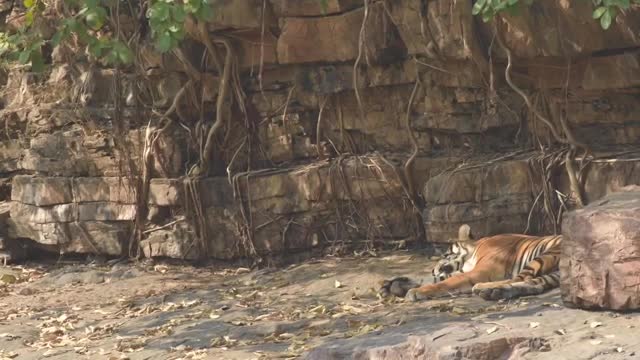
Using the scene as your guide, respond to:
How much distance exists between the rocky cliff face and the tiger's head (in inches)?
15.6

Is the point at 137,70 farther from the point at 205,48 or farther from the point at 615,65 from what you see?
the point at 615,65

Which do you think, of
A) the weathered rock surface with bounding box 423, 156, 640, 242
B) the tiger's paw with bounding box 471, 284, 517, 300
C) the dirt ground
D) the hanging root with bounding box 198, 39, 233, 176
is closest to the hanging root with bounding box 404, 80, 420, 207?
the weathered rock surface with bounding box 423, 156, 640, 242

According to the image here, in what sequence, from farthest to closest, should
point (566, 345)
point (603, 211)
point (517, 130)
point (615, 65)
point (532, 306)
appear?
point (517, 130)
point (615, 65)
point (532, 306)
point (603, 211)
point (566, 345)

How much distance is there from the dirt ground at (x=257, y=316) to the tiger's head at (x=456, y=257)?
176mm

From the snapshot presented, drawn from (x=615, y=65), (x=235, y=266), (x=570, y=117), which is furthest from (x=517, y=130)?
(x=235, y=266)

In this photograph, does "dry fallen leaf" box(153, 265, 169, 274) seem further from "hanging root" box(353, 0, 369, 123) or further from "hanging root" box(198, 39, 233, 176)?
"hanging root" box(353, 0, 369, 123)

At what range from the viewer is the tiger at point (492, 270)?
656 cm

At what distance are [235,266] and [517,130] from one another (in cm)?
280

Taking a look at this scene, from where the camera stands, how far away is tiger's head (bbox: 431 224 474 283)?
755 centimetres

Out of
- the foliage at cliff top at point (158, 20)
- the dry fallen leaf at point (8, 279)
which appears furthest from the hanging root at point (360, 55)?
the dry fallen leaf at point (8, 279)

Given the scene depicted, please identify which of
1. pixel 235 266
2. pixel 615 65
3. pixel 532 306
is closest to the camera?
pixel 532 306

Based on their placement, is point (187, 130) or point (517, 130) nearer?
point (517, 130)

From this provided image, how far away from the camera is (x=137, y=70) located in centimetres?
946

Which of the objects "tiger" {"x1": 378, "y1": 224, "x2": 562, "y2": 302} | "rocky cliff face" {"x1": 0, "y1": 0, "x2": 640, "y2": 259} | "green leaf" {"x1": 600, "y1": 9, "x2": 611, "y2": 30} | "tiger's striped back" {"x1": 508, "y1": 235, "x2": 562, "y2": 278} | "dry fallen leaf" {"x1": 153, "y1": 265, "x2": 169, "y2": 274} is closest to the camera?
"green leaf" {"x1": 600, "y1": 9, "x2": 611, "y2": 30}
